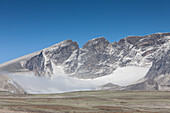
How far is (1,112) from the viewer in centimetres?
8988

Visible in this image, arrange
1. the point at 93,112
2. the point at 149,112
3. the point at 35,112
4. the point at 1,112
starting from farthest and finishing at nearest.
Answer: the point at 149,112, the point at 93,112, the point at 35,112, the point at 1,112

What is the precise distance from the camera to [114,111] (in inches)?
4331

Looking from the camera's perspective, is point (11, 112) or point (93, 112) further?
point (93, 112)

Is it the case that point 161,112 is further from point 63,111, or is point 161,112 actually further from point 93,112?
point 63,111

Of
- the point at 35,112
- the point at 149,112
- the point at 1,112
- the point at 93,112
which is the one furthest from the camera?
the point at 149,112

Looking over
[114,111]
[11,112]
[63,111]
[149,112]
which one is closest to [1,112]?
[11,112]

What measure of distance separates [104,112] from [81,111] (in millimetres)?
7970

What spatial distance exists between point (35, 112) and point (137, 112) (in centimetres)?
3634

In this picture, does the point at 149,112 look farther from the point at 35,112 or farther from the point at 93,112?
the point at 35,112

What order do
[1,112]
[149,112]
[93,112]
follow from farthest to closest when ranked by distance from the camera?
[149,112] < [93,112] < [1,112]

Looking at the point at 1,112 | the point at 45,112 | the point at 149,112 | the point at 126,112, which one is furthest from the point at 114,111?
the point at 1,112

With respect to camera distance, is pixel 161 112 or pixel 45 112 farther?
pixel 161 112

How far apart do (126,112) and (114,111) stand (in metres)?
5.15

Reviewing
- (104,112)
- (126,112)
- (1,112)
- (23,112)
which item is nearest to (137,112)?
(126,112)
